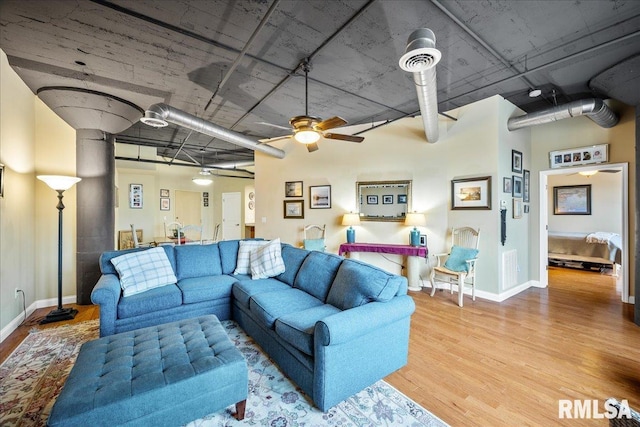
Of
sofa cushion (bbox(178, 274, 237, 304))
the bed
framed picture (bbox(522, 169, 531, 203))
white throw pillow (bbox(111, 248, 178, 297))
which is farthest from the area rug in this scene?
the bed

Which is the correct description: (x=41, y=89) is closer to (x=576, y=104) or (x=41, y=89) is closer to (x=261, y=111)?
(x=261, y=111)

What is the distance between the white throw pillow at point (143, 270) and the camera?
2898mm

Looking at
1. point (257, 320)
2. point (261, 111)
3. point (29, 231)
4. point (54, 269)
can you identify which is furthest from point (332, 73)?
point (54, 269)

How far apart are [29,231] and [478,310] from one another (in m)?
6.13

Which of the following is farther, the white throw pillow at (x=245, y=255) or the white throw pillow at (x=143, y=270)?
the white throw pillow at (x=245, y=255)

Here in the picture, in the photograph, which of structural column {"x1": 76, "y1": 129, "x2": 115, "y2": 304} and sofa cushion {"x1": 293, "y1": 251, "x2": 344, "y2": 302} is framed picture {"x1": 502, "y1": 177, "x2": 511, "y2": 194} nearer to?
sofa cushion {"x1": 293, "y1": 251, "x2": 344, "y2": 302}

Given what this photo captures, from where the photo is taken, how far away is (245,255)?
3721mm

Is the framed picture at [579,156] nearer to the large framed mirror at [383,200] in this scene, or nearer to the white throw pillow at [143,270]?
the large framed mirror at [383,200]

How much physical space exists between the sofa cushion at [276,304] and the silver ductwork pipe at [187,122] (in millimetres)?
2499

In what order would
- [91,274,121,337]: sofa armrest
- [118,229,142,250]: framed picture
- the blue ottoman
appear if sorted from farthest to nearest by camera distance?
[118,229,142,250]: framed picture
[91,274,121,337]: sofa armrest
the blue ottoman

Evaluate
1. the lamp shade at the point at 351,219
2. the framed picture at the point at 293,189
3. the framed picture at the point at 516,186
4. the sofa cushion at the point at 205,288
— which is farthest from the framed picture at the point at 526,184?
the sofa cushion at the point at 205,288

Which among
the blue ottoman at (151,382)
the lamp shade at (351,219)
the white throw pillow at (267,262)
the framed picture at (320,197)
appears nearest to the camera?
the blue ottoman at (151,382)

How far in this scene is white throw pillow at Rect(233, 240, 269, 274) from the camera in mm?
3645
